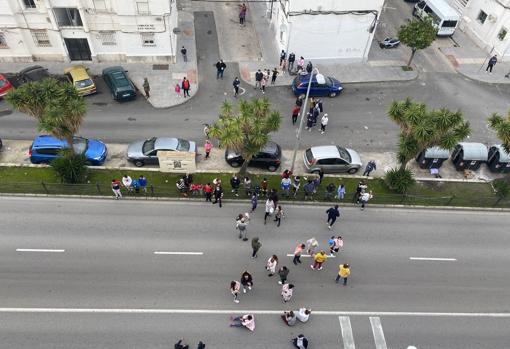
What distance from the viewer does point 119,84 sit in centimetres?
2902

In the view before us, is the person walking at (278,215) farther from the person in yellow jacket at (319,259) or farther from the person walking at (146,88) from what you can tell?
the person walking at (146,88)

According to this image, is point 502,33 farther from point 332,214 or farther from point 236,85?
point 332,214

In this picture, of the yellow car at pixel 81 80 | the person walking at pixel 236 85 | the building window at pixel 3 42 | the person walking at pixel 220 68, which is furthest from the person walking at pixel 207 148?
the building window at pixel 3 42

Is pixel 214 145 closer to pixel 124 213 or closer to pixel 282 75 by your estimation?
pixel 124 213

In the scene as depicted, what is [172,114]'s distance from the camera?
28547mm

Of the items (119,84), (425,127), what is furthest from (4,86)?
(425,127)

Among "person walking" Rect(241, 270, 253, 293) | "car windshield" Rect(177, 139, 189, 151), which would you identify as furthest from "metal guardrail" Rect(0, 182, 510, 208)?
"person walking" Rect(241, 270, 253, 293)

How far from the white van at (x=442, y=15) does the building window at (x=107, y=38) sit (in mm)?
28717

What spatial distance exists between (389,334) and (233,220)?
940cm

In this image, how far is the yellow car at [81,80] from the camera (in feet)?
94.3

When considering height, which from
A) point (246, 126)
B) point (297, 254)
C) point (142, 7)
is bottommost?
point (297, 254)

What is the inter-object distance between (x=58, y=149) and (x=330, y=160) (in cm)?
1631

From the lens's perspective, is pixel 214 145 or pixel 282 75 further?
pixel 282 75

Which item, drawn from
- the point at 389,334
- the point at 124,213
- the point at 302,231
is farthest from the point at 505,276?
the point at 124,213
